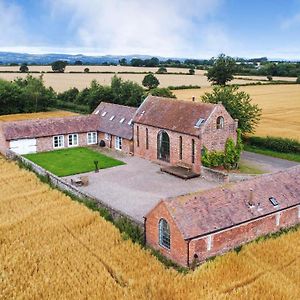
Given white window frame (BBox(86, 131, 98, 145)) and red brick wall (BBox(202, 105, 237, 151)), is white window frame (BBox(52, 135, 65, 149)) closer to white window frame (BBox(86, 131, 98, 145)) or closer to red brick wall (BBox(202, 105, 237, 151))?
white window frame (BBox(86, 131, 98, 145))

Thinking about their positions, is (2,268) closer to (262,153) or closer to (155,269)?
(155,269)

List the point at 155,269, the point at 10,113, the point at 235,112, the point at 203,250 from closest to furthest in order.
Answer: the point at 155,269 < the point at 203,250 < the point at 235,112 < the point at 10,113

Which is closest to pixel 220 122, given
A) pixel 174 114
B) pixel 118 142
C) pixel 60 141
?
pixel 174 114

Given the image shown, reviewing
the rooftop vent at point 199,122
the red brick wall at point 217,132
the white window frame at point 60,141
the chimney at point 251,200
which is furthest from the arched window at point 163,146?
the chimney at point 251,200

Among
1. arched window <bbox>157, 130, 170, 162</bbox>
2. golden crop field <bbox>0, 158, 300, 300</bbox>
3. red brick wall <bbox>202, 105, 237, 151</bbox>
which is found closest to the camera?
golden crop field <bbox>0, 158, 300, 300</bbox>

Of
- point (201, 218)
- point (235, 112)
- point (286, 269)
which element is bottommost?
point (286, 269)

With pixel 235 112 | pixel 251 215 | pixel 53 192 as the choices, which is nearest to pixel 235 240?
pixel 251 215

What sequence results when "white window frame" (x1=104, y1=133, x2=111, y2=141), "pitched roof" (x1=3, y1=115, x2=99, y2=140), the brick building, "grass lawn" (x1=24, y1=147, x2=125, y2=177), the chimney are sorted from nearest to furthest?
Answer: 1. the chimney
2. the brick building
3. "grass lawn" (x1=24, y1=147, x2=125, y2=177)
4. "pitched roof" (x1=3, y1=115, x2=99, y2=140)
5. "white window frame" (x1=104, y1=133, x2=111, y2=141)

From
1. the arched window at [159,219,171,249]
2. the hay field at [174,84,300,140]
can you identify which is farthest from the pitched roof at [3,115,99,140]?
the arched window at [159,219,171,249]
